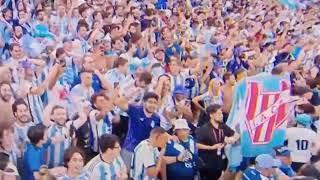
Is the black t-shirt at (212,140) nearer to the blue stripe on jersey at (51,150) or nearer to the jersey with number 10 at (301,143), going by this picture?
the jersey with number 10 at (301,143)

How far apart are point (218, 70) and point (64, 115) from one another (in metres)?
4.39

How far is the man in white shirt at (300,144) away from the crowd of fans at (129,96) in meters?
0.01

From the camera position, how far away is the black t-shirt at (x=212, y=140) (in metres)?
7.76

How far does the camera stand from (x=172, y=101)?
8766 millimetres

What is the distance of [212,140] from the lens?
7.77 m

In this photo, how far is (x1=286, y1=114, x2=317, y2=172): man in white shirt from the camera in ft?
25.2

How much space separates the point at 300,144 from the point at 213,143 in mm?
860

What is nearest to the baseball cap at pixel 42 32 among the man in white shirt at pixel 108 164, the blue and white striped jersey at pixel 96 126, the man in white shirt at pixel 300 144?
the blue and white striped jersey at pixel 96 126

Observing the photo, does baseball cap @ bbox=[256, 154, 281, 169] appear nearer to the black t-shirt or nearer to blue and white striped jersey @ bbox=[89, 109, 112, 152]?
the black t-shirt

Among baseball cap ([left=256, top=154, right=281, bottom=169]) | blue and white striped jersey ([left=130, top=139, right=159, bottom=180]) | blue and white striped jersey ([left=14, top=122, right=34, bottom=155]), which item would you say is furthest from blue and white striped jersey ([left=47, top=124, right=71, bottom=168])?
baseball cap ([left=256, top=154, right=281, bottom=169])

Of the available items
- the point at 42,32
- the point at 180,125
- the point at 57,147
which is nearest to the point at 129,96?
the point at 180,125

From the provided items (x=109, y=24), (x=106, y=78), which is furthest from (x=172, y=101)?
(x=109, y=24)

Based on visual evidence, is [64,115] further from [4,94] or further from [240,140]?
[240,140]

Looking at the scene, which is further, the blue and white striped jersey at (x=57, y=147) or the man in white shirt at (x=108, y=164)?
the blue and white striped jersey at (x=57, y=147)
